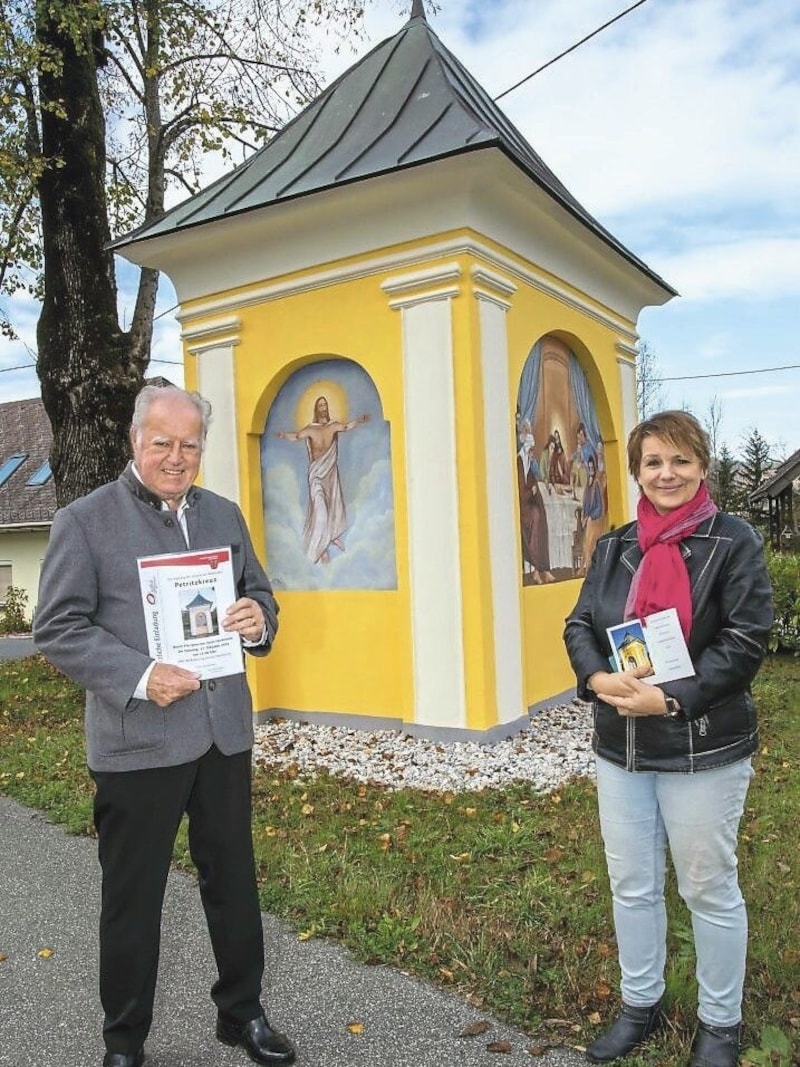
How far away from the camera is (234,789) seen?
273 cm

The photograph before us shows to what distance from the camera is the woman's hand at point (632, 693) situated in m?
2.51

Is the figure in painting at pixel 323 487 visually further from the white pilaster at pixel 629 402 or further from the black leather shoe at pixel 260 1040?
the black leather shoe at pixel 260 1040

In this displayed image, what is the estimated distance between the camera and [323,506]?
7.81 metres

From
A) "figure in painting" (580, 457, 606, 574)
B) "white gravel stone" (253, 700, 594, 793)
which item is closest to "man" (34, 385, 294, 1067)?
"white gravel stone" (253, 700, 594, 793)

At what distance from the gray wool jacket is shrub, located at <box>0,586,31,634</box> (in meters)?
22.8

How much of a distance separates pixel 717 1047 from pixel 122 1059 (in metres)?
1.75

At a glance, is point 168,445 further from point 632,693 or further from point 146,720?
point 632,693

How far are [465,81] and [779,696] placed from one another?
6.81 m

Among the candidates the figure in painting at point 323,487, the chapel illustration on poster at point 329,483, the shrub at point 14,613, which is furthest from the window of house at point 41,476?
the figure in painting at point 323,487

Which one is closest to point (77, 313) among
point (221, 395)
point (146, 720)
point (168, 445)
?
point (221, 395)

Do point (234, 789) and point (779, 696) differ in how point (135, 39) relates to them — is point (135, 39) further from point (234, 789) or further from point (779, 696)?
point (234, 789)

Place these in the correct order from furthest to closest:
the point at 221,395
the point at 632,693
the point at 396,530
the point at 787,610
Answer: the point at 787,610 → the point at 221,395 → the point at 396,530 → the point at 632,693

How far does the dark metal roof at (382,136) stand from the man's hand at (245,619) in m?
4.72

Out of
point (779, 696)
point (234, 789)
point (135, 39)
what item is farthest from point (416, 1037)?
point (135, 39)
